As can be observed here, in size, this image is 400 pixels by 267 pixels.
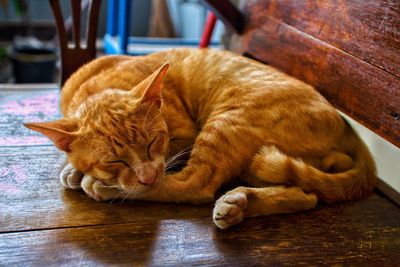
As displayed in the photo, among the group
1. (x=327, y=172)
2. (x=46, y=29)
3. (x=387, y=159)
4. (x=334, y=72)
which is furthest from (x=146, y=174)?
(x=46, y=29)

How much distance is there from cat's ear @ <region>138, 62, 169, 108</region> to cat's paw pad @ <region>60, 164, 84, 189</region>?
0.29 metres

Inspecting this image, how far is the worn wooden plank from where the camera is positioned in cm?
107

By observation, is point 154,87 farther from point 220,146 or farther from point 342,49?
point 342,49

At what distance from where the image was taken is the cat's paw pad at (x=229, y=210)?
1061 millimetres

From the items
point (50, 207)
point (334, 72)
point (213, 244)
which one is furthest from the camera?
point (334, 72)

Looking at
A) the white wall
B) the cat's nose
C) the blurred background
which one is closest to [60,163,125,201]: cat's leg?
the cat's nose

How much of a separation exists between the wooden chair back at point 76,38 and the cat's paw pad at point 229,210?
1.23 meters

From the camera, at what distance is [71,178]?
1193 millimetres

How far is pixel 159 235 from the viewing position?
104 cm

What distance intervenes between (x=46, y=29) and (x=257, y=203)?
12.1ft

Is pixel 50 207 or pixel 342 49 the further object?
pixel 342 49

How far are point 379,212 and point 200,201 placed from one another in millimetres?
542

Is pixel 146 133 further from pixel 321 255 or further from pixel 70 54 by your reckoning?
pixel 70 54

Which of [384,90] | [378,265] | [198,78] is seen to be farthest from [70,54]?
[378,265]
